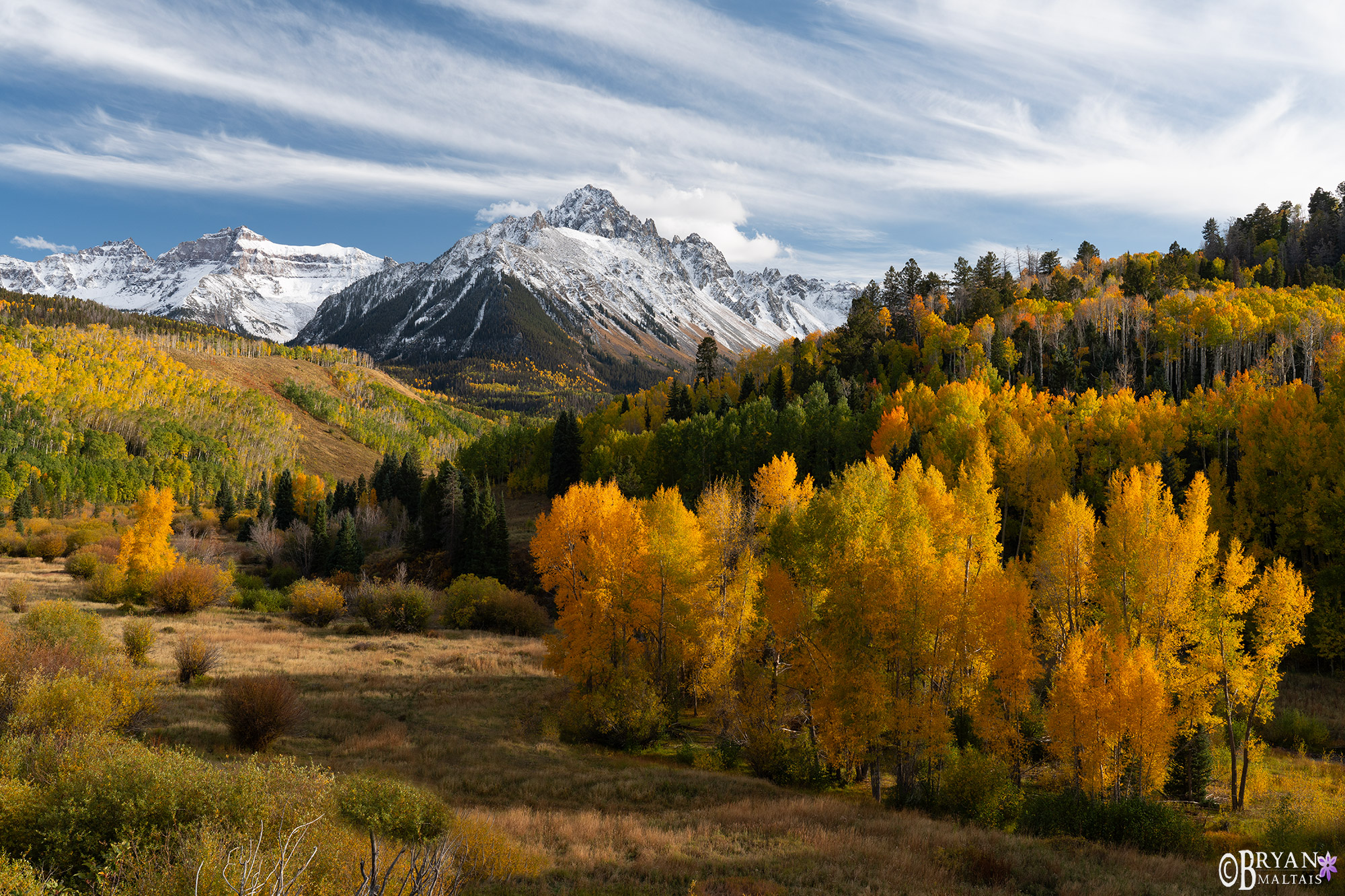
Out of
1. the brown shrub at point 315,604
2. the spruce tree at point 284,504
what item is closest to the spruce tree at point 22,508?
the spruce tree at point 284,504

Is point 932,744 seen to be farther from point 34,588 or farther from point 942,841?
point 34,588

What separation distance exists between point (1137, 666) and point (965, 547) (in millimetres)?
8389

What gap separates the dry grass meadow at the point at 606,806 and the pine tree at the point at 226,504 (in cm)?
10267

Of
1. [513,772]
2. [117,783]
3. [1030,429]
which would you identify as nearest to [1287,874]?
[513,772]

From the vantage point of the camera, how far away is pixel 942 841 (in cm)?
2016

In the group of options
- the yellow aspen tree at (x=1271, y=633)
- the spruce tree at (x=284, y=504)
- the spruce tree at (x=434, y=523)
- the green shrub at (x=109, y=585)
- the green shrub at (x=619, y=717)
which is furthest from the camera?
the spruce tree at (x=284, y=504)

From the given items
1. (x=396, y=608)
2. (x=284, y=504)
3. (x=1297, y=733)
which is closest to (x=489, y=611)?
(x=396, y=608)

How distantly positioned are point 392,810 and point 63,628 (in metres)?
24.2

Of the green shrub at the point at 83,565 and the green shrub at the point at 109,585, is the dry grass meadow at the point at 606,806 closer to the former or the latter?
the green shrub at the point at 109,585

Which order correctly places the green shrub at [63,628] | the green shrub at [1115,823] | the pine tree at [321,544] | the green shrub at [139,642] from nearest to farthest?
the green shrub at [1115,823], the green shrub at [63,628], the green shrub at [139,642], the pine tree at [321,544]

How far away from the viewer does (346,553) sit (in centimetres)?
8050

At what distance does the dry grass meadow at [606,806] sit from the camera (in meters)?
17.1

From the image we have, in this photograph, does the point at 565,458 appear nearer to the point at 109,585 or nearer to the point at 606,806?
the point at 109,585

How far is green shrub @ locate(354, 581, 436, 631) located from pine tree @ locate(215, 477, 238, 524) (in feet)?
313
